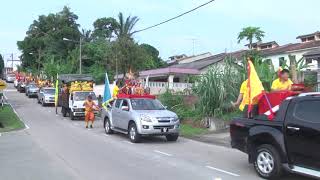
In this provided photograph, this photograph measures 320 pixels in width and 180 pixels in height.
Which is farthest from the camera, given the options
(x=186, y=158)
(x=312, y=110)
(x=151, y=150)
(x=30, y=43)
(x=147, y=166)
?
(x=30, y=43)

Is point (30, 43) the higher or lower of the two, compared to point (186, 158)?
higher

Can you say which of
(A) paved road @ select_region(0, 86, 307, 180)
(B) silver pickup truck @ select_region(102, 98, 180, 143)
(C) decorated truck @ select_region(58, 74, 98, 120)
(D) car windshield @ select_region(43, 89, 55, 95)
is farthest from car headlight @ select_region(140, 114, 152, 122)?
(D) car windshield @ select_region(43, 89, 55, 95)

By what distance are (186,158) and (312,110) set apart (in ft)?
16.4

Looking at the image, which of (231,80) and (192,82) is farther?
(192,82)

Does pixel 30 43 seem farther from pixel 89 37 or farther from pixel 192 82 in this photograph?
pixel 192 82

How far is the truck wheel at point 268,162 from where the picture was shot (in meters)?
10.4

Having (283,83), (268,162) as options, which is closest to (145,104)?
(283,83)

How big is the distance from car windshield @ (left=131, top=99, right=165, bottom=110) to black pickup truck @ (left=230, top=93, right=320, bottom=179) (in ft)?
28.0

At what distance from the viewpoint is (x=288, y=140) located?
10.3 meters

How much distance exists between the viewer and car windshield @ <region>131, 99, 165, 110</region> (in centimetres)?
1958

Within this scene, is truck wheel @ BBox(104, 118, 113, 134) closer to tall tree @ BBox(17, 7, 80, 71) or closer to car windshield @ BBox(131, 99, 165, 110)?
car windshield @ BBox(131, 99, 165, 110)

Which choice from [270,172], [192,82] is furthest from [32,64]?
[270,172]

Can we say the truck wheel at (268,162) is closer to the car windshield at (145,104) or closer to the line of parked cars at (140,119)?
the line of parked cars at (140,119)

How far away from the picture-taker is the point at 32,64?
104m
